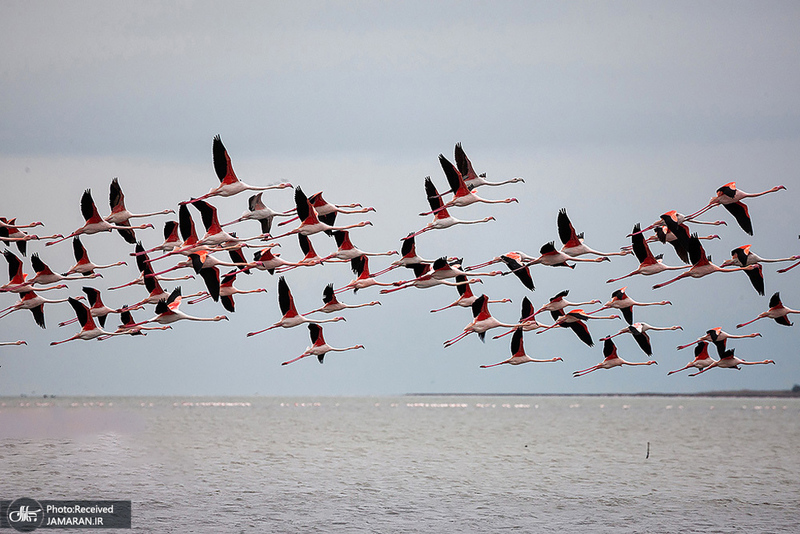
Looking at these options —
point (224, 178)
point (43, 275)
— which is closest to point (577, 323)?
point (224, 178)

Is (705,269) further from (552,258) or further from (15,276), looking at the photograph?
(15,276)

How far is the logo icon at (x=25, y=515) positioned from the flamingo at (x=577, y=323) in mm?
16025

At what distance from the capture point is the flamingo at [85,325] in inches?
1217

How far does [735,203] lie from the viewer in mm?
24906

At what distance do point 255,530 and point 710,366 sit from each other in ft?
47.6

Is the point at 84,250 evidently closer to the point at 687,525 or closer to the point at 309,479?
the point at 309,479

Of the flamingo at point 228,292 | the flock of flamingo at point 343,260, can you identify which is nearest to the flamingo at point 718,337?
the flock of flamingo at point 343,260

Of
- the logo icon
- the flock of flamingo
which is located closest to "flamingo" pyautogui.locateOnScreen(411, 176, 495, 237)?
the flock of flamingo

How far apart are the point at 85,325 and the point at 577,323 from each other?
1530 cm

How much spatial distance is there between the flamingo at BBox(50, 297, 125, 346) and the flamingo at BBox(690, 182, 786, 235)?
18.0 metres

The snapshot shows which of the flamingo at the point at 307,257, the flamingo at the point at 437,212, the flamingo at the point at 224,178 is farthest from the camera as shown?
the flamingo at the point at 307,257

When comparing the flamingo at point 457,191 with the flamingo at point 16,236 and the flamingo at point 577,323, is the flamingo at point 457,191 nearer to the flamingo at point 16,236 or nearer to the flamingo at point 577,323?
the flamingo at point 577,323

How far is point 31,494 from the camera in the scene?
113 feet

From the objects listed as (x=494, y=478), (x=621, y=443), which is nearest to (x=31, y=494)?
(x=494, y=478)
